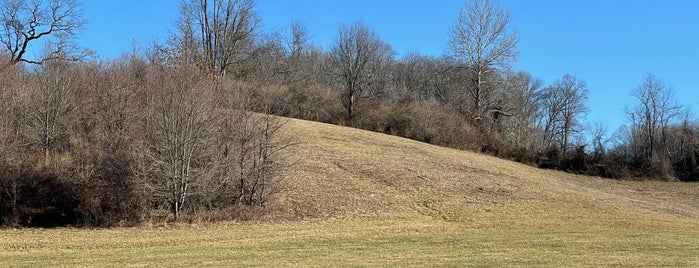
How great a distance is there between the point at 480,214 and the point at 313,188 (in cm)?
799

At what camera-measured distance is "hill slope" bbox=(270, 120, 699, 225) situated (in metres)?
24.2

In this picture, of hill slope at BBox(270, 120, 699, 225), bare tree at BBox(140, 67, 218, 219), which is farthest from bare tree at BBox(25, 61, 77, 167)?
hill slope at BBox(270, 120, 699, 225)

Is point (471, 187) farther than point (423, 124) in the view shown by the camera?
No

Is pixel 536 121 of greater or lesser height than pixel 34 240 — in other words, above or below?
above

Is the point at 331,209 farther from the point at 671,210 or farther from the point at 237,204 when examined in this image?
the point at 671,210

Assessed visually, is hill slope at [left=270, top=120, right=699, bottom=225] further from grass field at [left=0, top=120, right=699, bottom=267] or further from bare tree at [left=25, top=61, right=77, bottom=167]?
bare tree at [left=25, top=61, right=77, bottom=167]

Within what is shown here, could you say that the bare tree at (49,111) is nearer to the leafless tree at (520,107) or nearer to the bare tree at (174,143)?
the bare tree at (174,143)

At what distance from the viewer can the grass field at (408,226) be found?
42.2 ft

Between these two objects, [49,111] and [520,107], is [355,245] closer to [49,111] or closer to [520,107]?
[49,111]

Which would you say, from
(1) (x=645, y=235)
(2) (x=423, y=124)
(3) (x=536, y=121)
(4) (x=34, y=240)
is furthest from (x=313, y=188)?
(3) (x=536, y=121)

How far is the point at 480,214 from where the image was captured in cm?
2417

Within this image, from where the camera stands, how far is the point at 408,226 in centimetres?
2070

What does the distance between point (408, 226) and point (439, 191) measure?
27.1ft

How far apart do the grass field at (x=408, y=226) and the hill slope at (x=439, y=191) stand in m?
0.08
